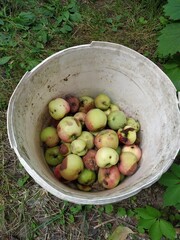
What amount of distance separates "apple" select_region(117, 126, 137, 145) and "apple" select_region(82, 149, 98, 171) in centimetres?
17

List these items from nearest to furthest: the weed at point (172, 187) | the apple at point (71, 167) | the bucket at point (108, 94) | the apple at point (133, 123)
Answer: the bucket at point (108, 94)
the apple at point (71, 167)
the weed at point (172, 187)
the apple at point (133, 123)

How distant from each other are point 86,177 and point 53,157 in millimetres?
213

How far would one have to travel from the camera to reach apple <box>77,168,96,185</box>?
184 centimetres

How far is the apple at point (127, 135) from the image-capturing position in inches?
75.0

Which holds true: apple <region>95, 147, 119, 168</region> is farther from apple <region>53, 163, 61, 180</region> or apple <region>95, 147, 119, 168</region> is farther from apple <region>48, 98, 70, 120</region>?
apple <region>48, 98, 70, 120</region>

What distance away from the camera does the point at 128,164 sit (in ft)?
5.96

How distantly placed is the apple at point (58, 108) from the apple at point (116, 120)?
0.24 metres

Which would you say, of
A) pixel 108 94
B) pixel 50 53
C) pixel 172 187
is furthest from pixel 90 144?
pixel 50 53

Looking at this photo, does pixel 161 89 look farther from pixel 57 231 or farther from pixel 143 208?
pixel 57 231

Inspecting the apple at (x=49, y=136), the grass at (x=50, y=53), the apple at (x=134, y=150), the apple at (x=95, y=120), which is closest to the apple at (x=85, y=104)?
the apple at (x=95, y=120)

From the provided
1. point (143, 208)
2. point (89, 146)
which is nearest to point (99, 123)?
point (89, 146)

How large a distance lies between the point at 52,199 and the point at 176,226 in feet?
2.43

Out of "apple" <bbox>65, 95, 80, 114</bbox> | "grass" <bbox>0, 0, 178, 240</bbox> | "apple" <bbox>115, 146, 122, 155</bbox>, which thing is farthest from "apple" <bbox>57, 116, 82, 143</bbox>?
"grass" <bbox>0, 0, 178, 240</bbox>

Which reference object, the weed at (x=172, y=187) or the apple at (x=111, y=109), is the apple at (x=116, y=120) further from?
the weed at (x=172, y=187)
